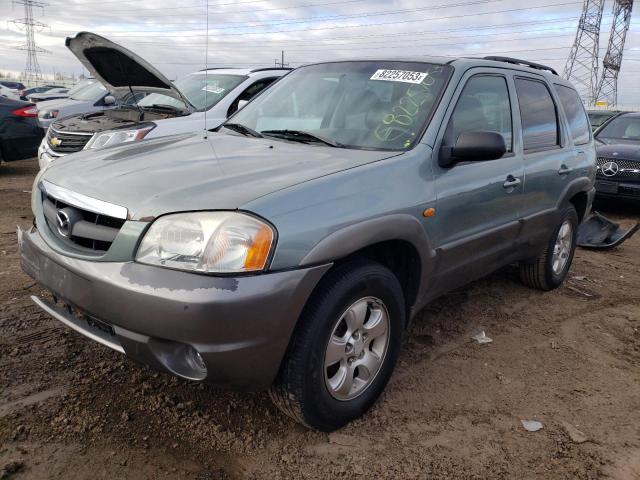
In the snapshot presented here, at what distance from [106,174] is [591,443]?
2.65m

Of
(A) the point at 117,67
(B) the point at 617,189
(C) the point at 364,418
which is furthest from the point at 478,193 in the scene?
(B) the point at 617,189

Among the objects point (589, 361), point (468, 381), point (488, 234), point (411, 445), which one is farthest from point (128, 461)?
point (589, 361)

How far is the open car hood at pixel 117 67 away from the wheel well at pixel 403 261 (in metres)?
3.75

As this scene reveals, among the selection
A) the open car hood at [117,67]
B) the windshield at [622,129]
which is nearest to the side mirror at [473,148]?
the open car hood at [117,67]

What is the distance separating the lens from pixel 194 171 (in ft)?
8.22

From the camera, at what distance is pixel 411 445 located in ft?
8.32

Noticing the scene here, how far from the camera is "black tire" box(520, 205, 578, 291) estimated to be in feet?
14.7

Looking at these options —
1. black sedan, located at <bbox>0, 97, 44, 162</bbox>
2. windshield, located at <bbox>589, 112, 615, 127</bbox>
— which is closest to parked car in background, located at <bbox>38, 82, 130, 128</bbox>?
black sedan, located at <bbox>0, 97, 44, 162</bbox>

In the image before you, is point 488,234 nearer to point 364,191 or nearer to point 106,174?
point 364,191

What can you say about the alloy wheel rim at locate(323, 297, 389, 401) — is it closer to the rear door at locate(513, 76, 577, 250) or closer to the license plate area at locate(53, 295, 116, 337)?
the license plate area at locate(53, 295, 116, 337)

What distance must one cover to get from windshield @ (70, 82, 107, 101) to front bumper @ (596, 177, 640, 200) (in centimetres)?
870

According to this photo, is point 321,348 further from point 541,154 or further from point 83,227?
point 541,154

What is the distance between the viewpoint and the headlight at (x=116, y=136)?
579 cm

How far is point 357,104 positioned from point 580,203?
2749 mm
